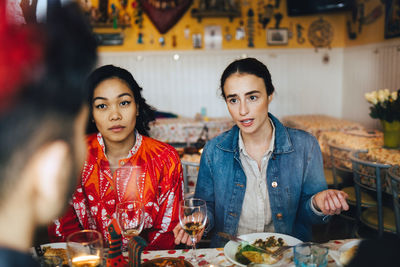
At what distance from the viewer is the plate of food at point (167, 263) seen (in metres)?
1.05

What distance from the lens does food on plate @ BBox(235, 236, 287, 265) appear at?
1055 mm

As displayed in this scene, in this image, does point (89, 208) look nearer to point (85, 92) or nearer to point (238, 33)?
point (85, 92)

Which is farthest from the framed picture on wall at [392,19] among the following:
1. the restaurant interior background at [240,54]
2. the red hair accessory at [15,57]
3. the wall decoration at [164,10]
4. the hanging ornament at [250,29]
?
the red hair accessory at [15,57]

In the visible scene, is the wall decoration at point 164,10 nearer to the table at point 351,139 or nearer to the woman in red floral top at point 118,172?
the table at point 351,139

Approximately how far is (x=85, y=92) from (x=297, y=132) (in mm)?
1446

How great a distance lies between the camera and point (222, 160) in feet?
5.75

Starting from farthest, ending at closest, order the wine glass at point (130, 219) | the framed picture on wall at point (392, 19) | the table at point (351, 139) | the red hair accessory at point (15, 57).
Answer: the framed picture on wall at point (392, 19) → the table at point (351, 139) → the wine glass at point (130, 219) → the red hair accessory at point (15, 57)

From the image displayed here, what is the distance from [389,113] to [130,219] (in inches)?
104

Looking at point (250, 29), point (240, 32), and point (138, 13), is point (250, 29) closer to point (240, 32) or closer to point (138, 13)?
point (240, 32)

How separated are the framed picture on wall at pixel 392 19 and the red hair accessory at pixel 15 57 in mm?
4667

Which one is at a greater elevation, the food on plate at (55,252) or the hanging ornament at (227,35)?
the hanging ornament at (227,35)

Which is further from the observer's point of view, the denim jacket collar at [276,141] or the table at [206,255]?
the denim jacket collar at [276,141]

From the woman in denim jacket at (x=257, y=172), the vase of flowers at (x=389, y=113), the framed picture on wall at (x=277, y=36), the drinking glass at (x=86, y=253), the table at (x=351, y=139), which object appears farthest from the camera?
the framed picture on wall at (x=277, y=36)

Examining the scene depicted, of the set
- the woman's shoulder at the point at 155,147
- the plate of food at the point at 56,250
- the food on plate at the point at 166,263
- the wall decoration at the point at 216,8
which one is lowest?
the food on plate at the point at 166,263
